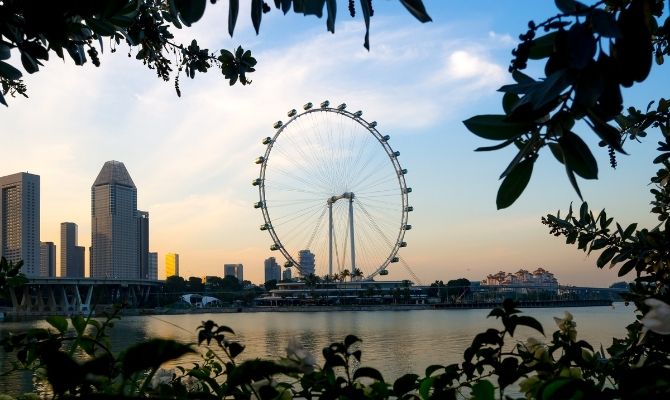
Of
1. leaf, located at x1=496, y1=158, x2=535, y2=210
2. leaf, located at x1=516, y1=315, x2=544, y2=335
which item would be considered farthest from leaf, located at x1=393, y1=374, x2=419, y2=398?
leaf, located at x1=496, y1=158, x2=535, y2=210

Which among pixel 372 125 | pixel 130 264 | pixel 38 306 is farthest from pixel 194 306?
pixel 372 125

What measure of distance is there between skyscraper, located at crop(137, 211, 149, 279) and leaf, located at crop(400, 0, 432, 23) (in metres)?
82.9

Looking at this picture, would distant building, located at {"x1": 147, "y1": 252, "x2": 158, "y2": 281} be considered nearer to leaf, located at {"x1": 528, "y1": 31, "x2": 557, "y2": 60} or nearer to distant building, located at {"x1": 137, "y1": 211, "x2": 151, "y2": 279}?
distant building, located at {"x1": 137, "y1": 211, "x2": 151, "y2": 279}

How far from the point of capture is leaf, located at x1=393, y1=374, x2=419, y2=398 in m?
1.08

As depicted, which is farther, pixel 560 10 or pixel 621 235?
pixel 621 235

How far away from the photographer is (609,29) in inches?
20.6

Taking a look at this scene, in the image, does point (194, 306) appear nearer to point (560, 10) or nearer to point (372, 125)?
point (372, 125)

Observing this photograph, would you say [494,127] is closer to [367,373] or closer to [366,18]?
[366,18]

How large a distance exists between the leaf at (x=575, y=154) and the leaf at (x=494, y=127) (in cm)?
4

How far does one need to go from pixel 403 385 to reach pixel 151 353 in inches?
26.9

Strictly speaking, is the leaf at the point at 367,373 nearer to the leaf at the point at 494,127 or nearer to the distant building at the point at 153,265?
the leaf at the point at 494,127

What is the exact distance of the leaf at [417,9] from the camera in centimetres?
68

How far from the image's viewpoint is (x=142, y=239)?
275 feet

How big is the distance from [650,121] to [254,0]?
1696mm
